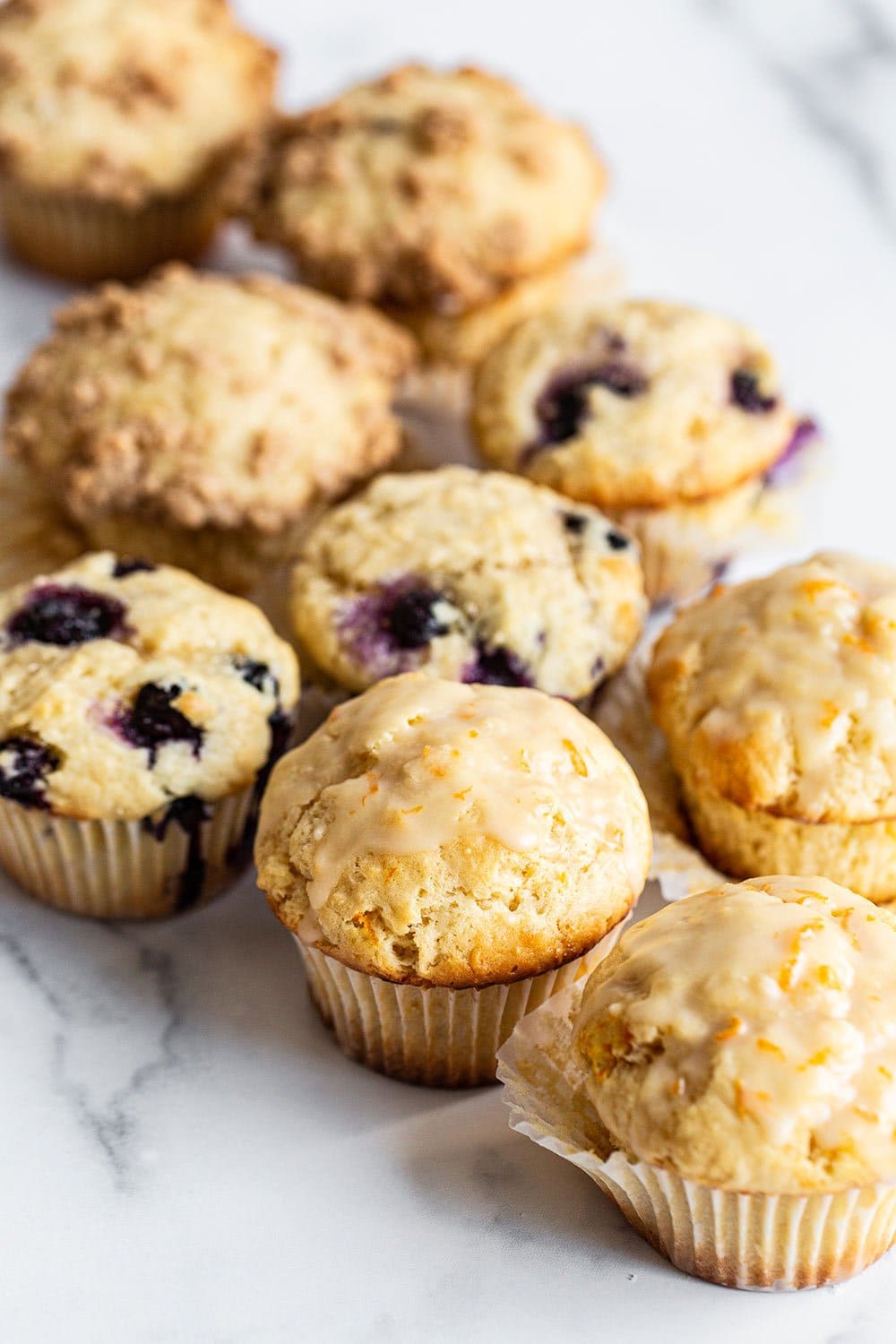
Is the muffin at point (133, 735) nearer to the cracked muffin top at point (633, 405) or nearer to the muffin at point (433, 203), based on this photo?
the cracked muffin top at point (633, 405)

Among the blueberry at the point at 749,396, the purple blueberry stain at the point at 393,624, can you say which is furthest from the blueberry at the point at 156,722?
the blueberry at the point at 749,396

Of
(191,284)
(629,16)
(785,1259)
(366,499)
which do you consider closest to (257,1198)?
(785,1259)

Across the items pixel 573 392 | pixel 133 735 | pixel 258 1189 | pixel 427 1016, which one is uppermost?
pixel 573 392

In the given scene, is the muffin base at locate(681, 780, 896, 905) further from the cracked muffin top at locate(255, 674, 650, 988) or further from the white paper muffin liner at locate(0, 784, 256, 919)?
the white paper muffin liner at locate(0, 784, 256, 919)

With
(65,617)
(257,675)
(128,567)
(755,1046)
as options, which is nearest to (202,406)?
(128,567)

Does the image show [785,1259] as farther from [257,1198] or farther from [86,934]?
[86,934]

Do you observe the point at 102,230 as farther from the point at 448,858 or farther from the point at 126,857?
the point at 448,858
